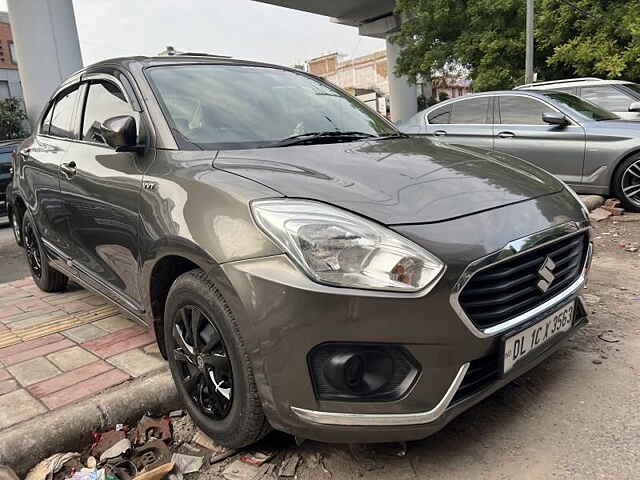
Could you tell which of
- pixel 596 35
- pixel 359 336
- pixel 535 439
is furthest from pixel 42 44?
pixel 596 35

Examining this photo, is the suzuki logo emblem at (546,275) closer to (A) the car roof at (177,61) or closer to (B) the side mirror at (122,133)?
(B) the side mirror at (122,133)

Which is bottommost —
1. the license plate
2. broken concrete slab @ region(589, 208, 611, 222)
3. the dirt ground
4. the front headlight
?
broken concrete slab @ region(589, 208, 611, 222)

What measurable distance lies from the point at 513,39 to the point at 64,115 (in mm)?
14250

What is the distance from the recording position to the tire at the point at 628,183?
579cm

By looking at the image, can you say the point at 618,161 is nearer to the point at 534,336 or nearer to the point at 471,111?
the point at 471,111

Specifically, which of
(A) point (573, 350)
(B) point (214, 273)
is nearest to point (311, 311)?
(B) point (214, 273)

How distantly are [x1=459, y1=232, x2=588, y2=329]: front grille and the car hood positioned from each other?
24 centimetres

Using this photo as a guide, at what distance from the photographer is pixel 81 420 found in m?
2.22

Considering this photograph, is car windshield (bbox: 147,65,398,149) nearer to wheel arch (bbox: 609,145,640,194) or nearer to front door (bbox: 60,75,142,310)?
front door (bbox: 60,75,142,310)

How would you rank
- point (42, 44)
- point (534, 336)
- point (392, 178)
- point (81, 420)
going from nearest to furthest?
point (534, 336) < point (392, 178) < point (81, 420) < point (42, 44)

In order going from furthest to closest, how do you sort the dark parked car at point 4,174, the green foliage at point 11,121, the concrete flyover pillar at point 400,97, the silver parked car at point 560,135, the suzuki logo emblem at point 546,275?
the concrete flyover pillar at point 400,97 → the green foliage at point 11,121 → the dark parked car at point 4,174 → the silver parked car at point 560,135 → the suzuki logo emblem at point 546,275

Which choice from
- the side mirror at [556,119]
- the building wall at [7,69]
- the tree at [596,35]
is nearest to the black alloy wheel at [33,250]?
the side mirror at [556,119]

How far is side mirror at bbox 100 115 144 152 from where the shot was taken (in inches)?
89.4

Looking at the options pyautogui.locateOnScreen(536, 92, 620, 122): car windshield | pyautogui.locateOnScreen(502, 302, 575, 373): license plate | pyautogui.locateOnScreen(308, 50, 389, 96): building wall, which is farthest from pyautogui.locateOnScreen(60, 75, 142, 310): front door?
pyautogui.locateOnScreen(308, 50, 389, 96): building wall
